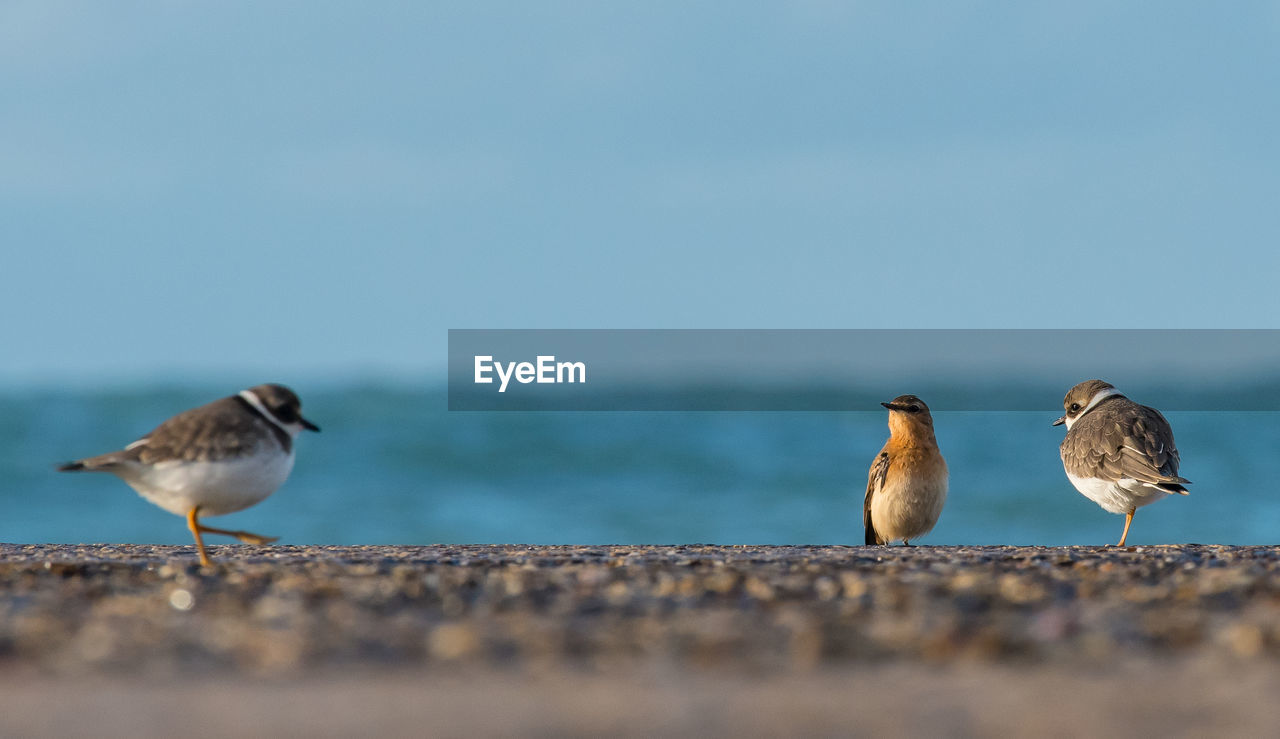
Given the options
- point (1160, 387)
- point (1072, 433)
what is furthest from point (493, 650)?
point (1160, 387)

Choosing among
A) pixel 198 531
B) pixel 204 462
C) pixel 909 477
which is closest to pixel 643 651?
pixel 204 462

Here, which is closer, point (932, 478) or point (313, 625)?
point (313, 625)

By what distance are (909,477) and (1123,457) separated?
1396mm

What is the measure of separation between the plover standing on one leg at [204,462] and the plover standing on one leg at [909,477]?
14.4 feet

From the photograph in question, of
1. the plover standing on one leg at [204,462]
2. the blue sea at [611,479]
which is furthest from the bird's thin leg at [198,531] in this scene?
the blue sea at [611,479]

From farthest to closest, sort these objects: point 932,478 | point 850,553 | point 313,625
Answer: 1. point 932,478
2. point 850,553
3. point 313,625

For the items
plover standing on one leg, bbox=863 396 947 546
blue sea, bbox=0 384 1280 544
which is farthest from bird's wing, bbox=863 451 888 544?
blue sea, bbox=0 384 1280 544

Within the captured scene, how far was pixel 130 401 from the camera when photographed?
29766 millimetres

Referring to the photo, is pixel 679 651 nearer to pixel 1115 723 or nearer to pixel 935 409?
pixel 1115 723

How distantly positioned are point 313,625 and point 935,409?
1056 inches

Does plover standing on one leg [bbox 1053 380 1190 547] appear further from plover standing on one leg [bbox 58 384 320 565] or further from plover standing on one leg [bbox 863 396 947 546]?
plover standing on one leg [bbox 58 384 320 565]

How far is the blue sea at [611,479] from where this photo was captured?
1978 cm

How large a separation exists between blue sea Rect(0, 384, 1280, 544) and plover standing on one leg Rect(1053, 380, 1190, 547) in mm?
8377

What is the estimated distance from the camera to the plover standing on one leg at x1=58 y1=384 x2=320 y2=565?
6.94 metres
